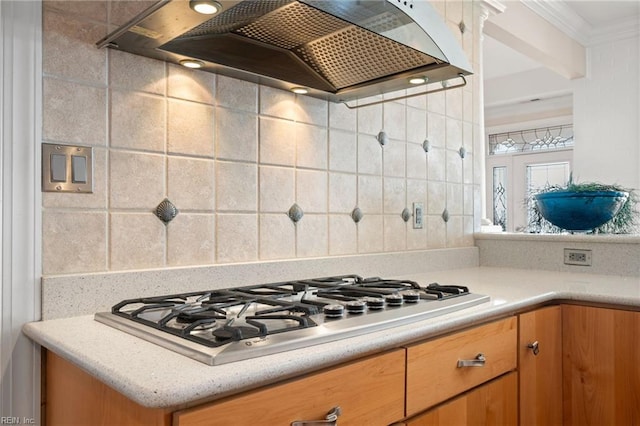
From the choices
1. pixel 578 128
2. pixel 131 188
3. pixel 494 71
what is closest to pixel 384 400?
pixel 131 188

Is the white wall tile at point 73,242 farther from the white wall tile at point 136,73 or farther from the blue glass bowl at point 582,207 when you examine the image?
the blue glass bowl at point 582,207

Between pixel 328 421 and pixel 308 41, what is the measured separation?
3.09 ft

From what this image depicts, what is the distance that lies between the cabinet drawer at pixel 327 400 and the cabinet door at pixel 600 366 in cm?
78

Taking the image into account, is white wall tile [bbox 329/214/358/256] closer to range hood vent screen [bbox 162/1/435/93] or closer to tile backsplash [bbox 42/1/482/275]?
tile backsplash [bbox 42/1/482/275]

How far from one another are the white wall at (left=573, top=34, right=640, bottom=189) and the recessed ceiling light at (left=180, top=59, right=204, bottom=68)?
3512 millimetres

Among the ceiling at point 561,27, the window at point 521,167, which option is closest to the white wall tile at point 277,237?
the ceiling at point 561,27

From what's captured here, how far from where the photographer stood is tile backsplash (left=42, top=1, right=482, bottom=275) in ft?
3.53

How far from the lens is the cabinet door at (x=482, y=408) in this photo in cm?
105

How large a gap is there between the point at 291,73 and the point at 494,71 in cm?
430

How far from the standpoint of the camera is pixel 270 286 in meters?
1.30

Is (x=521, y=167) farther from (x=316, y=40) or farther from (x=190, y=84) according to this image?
(x=190, y=84)

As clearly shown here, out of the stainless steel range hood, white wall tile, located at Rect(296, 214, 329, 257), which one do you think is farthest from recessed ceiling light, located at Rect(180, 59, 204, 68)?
white wall tile, located at Rect(296, 214, 329, 257)

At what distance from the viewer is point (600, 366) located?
141 cm

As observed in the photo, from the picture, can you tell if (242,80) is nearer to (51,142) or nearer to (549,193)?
(51,142)
